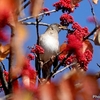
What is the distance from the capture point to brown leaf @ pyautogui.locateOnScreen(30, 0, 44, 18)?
94cm

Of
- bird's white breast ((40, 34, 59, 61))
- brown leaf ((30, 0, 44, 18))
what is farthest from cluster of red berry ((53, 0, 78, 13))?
bird's white breast ((40, 34, 59, 61))

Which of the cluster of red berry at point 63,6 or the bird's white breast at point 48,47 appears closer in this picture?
the cluster of red berry at point 63,6

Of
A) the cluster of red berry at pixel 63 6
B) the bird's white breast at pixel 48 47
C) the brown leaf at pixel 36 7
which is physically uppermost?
the brown leaf at pixel 36 7

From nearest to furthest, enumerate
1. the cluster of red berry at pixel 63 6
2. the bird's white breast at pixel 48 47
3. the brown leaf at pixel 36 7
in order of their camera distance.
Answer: the brown leaf at pixel 36 7 → the cluster of red berry at pixel 63 6 → the bird's white breast at pixel 48 47

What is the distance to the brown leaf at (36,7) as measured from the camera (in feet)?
3.07

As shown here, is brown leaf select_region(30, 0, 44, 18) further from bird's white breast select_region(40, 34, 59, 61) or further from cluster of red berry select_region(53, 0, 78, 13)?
bird's white breast select_region(40, 34, 59, 61)

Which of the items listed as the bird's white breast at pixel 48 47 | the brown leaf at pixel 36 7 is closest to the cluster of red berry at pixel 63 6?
the brown leaf at pixel 36 7

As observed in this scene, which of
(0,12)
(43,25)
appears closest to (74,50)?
(0,12)

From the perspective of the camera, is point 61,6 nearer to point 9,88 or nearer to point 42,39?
point 9,88

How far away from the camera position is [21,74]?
5.18ft

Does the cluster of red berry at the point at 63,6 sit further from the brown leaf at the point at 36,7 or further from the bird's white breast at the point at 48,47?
the bird's white breast at the point at 48,47

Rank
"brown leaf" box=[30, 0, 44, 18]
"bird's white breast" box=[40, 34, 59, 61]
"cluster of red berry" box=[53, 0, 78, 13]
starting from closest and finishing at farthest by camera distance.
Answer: "brown leaf" box=[30, 0, 44, 18] < "cluster of red berry" box=[53, 0, 78, 13] < "bird's white breast" box=[40, 34, 59, 61]

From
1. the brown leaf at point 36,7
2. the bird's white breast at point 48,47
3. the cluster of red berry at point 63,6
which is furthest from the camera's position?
the bird's white breast at point 48,47

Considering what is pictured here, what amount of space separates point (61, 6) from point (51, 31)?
3211mm
